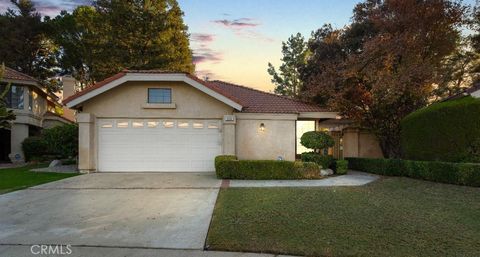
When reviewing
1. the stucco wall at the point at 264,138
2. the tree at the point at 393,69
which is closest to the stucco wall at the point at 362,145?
the tree at the point at 393,69

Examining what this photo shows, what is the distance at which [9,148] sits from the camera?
71.2ft

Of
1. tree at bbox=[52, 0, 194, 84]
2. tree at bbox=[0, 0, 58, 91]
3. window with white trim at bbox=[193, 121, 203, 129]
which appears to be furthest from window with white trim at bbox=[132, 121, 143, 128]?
tree at bbox=[0, 0, 58, 91]

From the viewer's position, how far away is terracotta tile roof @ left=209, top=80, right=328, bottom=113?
1501cm

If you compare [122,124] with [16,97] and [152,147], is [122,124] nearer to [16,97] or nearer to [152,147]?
[152,147]

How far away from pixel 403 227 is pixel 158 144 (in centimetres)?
1084

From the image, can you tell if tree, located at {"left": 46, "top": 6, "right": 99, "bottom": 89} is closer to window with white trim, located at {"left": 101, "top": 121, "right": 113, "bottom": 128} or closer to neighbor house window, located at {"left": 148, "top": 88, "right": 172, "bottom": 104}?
window with white trim, located at {"left": 101, "top": 121, "right": 113, "bottom": 128}

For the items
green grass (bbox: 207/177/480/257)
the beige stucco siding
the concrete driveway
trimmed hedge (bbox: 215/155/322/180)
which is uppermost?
the beige stucco siding

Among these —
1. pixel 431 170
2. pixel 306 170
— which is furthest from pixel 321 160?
pixel 431 170

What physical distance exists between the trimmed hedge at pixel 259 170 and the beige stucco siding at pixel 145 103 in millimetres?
3182

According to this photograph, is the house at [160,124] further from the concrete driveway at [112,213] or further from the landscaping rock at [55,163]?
the landscaping rock at [55,163]

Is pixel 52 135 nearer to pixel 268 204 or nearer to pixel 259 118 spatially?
pixel 259 118

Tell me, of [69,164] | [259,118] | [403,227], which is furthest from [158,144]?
[403,227]

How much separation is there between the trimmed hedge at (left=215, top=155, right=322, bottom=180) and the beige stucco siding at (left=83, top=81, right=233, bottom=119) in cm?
318

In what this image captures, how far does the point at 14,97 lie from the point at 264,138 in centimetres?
1759
